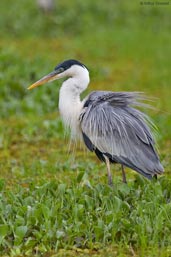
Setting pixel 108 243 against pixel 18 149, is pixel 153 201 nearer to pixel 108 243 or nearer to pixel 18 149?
pixel 108 243

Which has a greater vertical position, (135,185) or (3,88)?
(3,88)

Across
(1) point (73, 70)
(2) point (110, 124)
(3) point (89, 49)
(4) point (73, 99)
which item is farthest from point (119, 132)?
(3) point (89, 49)

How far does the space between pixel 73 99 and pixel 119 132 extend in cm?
59

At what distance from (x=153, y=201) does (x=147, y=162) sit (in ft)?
1.25

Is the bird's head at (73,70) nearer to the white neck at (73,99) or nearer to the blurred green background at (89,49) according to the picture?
the white neck at (73,99)

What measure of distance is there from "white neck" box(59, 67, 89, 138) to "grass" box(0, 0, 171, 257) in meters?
0.50

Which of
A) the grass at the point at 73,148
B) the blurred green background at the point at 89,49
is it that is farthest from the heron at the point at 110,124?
the blurred green background at the point at 89,49

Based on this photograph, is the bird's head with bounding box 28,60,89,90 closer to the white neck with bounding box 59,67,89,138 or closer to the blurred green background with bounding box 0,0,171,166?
the white neck with bounding box 59,67,89,138

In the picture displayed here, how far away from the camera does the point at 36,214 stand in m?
5.88

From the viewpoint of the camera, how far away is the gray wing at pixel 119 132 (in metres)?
6.41

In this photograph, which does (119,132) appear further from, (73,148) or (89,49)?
(89,49)

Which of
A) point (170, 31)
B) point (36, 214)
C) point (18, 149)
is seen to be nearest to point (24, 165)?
point (18, 149)

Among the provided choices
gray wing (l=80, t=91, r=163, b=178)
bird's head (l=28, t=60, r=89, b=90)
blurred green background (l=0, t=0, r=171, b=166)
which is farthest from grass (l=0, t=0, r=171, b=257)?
bird's head (l=28, t=60, r=89, b=90)

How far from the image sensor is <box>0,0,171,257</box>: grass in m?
5.69
